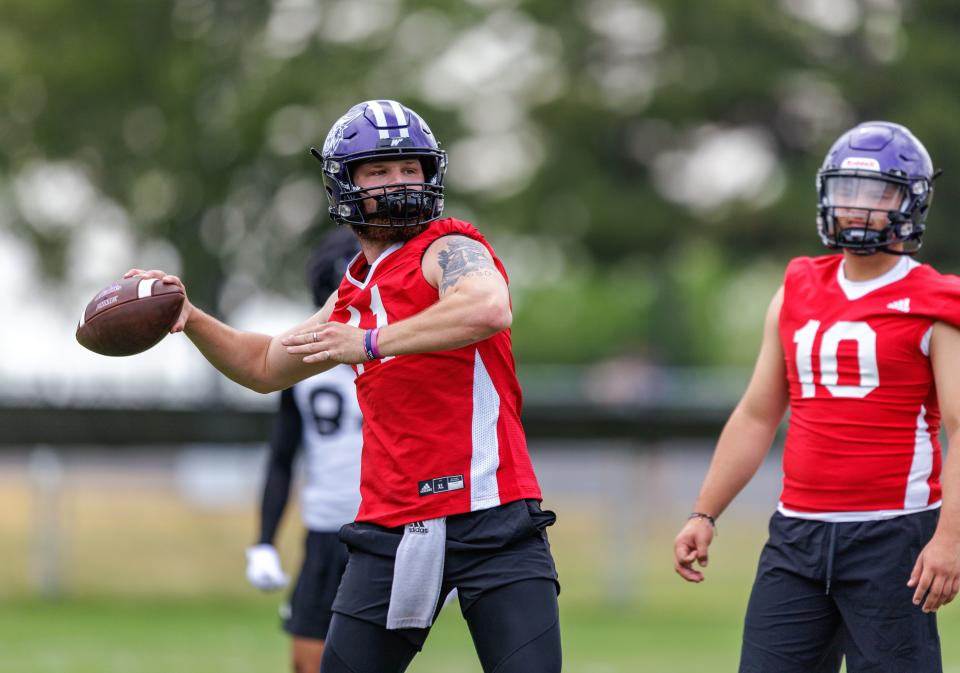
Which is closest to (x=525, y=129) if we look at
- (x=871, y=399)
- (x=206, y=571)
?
(x=206, y=571)

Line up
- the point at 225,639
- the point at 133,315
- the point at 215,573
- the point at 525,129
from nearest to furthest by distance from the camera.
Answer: the point at 133,315
the point at 225,639
the point at 215,573
the point at 525,129

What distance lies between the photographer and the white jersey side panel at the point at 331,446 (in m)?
6.11

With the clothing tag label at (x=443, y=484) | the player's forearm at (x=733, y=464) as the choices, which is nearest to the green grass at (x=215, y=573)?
the player's forearm at (x=733, y=464)

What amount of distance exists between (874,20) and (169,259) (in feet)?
Result: 48.2

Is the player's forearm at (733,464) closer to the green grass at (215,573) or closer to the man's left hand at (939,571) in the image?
the man's left hand at (939,571)

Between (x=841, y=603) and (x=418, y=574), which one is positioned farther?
(x=841, y=603)

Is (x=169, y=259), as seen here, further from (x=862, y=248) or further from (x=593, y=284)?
(x=862, y=248)

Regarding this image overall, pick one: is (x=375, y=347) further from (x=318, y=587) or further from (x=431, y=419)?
(x=318, y=587)

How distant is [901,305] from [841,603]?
3.02 feet

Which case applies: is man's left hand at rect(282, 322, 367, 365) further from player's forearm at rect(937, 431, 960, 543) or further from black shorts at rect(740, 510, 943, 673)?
player's forearm at rect(937, 431, 960, 543)

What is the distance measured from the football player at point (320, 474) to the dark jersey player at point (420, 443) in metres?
1.67

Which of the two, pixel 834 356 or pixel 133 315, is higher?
pixel 133 315

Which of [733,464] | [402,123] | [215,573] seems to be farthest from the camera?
[215,573]

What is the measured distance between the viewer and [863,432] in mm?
4633
